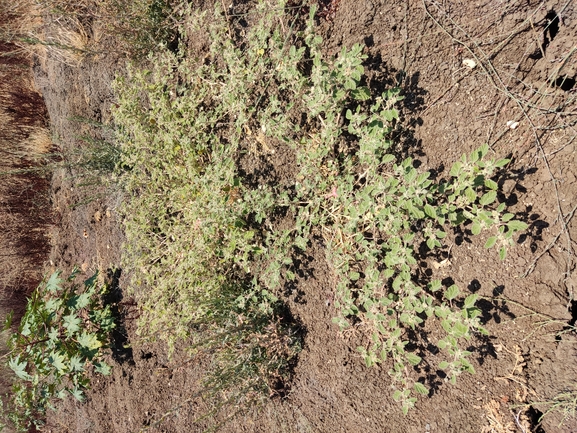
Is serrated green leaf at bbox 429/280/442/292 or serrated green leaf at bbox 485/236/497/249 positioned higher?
serrated green leaf at bbox 485/236/497/249

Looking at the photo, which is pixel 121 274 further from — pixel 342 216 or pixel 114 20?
pixel 342 216

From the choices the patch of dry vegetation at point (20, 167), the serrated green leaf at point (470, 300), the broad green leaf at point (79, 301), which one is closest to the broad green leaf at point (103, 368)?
the broad green leaf at point (79, 301)

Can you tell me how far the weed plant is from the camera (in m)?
2.07

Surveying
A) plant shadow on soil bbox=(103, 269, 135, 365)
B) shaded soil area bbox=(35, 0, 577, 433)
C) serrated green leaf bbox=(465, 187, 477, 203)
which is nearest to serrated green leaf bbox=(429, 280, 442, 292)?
shaded soil area bbox=(35, 0, 577, 433)

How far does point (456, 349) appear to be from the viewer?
1992 millimetres

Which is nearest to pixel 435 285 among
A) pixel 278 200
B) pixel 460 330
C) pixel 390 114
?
pixel 460 330

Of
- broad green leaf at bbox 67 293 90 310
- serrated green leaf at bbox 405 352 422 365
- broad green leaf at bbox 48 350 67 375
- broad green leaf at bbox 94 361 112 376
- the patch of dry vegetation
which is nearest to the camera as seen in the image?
serrated green leaf at bbox 405 352 422 365

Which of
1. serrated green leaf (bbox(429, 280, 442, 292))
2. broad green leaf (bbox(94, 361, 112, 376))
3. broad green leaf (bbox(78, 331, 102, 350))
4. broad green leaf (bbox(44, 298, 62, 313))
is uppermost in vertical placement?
serrated green leaf (bbox(429, 280, 442, 292))

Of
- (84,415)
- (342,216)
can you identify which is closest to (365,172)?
(342,216)

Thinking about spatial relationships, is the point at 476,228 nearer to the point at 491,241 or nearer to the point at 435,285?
the point at 491,241

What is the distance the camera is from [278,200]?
8.54ft

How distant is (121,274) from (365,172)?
2.63 meters

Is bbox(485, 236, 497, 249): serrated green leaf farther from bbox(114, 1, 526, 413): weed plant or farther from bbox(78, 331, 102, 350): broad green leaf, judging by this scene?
bbox(78, 331, 102, 350): broad green leaf

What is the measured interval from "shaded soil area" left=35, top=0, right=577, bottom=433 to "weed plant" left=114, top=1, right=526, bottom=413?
0.11 metres
